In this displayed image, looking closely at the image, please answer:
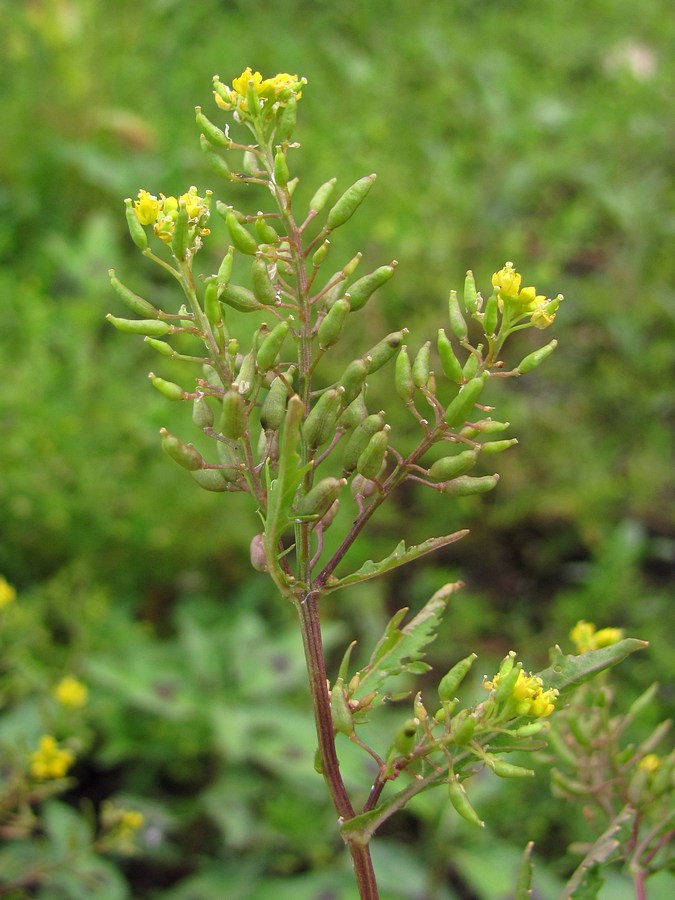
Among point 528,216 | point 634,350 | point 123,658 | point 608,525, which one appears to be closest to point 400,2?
point 528,216

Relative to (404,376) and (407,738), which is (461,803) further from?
(404,376)

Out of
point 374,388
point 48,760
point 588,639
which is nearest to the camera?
point 588,639

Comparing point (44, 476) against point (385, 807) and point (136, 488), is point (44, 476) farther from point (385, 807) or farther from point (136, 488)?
point (385, 807)

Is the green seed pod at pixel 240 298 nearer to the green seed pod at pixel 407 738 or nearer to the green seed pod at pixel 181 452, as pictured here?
the green seed pod at pixel 181 452

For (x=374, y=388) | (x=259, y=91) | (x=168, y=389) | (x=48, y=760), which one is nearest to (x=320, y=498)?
(x=168, y=389)

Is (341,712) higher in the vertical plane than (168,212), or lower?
lower

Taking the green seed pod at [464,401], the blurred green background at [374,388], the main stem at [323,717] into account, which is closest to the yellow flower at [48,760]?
the blurred green background at [374,388]

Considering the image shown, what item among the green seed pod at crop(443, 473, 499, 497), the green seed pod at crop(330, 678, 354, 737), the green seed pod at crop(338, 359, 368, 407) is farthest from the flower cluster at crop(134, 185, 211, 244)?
the green seed pod at crop(330, 678, 354, 737)
